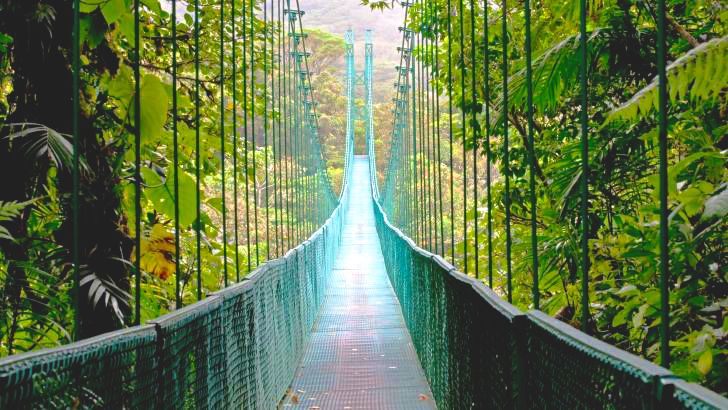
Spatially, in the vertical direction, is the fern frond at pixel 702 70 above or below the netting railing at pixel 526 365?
above

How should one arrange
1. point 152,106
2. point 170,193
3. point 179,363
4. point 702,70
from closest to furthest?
1. point 702,70
2. point 179,363
3. point 152,106
4. point 170,193

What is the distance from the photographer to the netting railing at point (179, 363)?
100 centimetres

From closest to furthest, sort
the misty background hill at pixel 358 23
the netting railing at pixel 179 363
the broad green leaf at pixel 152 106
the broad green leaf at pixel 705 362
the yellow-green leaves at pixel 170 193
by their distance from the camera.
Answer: the netting railing at pixel 179 363, the broad green leaf at pixel 705 362, the broad green leaf at pixel 152 106, the yellow-green leaves at pixel 170 193, the misty background hill at pixel 358 23

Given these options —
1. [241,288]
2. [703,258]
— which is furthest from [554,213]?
[241,288]

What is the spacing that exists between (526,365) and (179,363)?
746 mm

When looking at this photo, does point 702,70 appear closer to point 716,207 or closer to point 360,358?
point 716,207

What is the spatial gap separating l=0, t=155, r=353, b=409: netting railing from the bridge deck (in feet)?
1.34

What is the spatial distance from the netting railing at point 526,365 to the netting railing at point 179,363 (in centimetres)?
72

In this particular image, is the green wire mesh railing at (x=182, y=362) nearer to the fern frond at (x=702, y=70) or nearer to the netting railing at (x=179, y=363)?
the netting railing at (x=179, y=363)

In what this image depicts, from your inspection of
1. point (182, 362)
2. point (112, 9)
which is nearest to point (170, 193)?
point (112, 9)

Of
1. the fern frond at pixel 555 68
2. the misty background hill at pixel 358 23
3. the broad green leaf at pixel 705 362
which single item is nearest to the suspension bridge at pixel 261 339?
the fern frond at pixel 555 68

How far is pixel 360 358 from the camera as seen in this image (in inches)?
206

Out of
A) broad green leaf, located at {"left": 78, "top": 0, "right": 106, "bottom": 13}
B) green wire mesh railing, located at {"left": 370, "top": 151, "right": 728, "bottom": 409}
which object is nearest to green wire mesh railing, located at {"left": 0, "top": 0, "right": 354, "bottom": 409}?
broad green leaf, located at {"left": 78, "top": 0, "right": 106, "bottom": 13}

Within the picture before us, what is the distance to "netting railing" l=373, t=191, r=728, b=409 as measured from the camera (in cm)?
87
